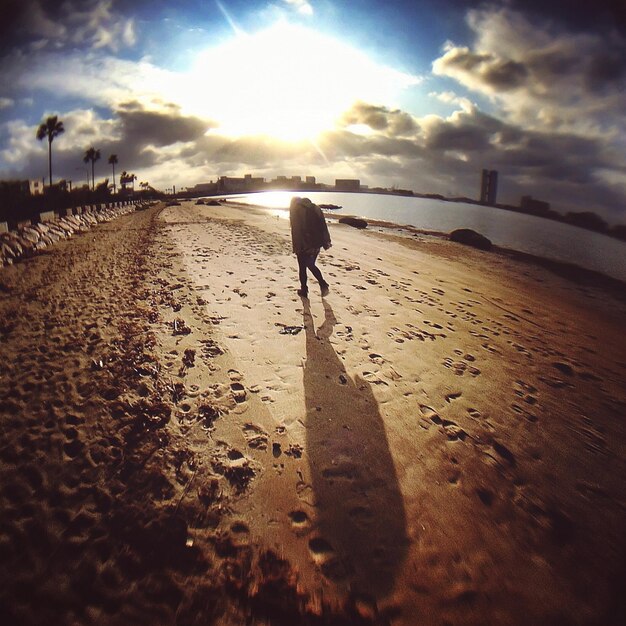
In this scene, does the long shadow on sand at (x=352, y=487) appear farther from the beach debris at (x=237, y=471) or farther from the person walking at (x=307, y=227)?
the person walking at (x=307, y=227)

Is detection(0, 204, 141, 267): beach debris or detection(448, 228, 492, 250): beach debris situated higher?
detection(448, 228, 492, 250): beach debris

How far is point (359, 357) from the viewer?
497cm

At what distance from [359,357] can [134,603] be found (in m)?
3.83

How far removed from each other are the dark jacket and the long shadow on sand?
3452mm

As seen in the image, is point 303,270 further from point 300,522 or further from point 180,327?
point 300,522

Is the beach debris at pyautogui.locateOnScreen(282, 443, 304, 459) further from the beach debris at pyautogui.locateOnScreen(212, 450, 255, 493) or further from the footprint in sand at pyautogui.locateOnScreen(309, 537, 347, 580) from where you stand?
the footprint in sand at pyautogui.locateOnScreen(309, 537, 347, 580)

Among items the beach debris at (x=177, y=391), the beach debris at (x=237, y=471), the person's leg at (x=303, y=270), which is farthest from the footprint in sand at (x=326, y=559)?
the person's leg at (x=303, y=270)

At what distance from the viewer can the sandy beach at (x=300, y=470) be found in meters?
→ 2.06

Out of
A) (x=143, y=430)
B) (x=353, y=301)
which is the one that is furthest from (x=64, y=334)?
(x=353, y=301)

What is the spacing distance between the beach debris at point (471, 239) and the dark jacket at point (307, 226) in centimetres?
2179

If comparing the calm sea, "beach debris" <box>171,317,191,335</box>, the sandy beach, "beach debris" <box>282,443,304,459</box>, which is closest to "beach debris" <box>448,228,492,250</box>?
the calm sea

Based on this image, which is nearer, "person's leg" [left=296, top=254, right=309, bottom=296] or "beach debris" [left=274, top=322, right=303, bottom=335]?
"beach debris" [left=274, top=322, right=303, bottom=335]

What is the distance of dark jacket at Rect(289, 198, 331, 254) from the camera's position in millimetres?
6703

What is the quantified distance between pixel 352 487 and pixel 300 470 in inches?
21.4
